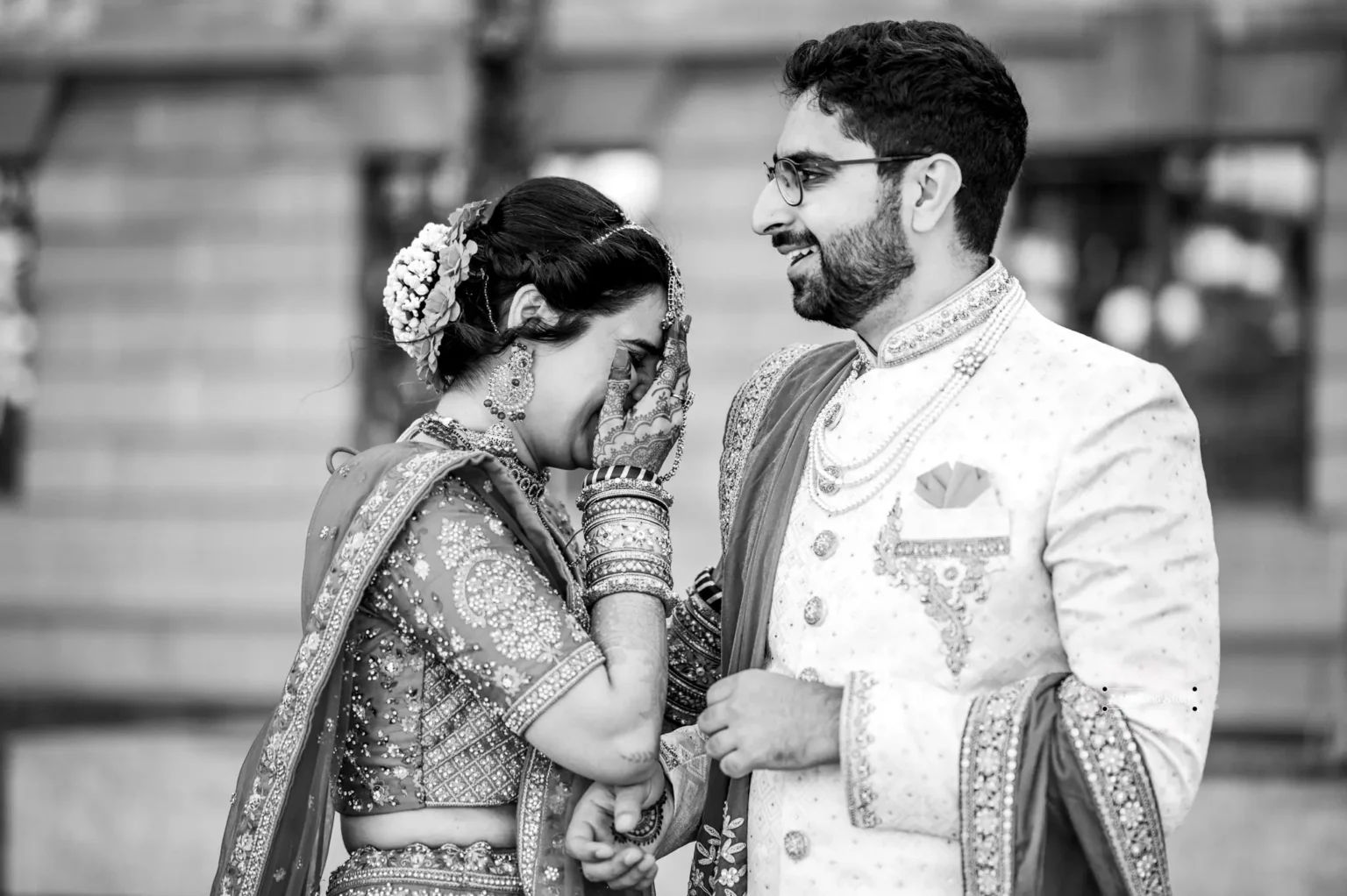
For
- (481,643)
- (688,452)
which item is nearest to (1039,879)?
(481,643)

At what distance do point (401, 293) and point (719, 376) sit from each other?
7.29 m

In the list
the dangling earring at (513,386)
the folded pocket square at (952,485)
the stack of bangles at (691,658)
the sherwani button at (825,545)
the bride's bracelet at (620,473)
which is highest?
the dangling earring at (513,386)

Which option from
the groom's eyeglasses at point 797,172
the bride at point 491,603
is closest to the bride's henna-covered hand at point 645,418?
the bride at point 491,603

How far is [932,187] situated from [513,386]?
845 mm

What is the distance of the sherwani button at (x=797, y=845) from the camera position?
2.51 m

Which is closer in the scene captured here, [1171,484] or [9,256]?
[1171,484]

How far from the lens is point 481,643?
2486 mm

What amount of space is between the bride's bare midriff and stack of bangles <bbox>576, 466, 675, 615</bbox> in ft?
1.36

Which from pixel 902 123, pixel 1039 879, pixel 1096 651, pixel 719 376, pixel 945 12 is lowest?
pixel 1039 879

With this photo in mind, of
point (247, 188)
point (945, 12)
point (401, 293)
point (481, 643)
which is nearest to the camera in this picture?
point (481, 643)

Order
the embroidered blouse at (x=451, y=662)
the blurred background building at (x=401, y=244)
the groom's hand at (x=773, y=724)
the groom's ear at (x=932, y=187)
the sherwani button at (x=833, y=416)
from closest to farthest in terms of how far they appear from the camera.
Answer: the groom's hand at (x=773, y=724) < the embroidered blouse at (x=451, y=662) < the groom's ear at (x=932, y=187) < the sherwani button at (x=833, y=416) < the blurred background building at (x=401, y=244)

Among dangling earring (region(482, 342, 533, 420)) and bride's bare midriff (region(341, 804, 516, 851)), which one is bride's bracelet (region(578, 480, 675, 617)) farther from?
bride's bare midriff (region(341, 804, 516, 851))

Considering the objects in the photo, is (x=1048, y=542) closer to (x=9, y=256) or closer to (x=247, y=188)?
(x=247, y=188)

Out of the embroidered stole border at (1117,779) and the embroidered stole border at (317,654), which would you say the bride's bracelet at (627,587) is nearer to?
the embroidered stole border at (317,654)
